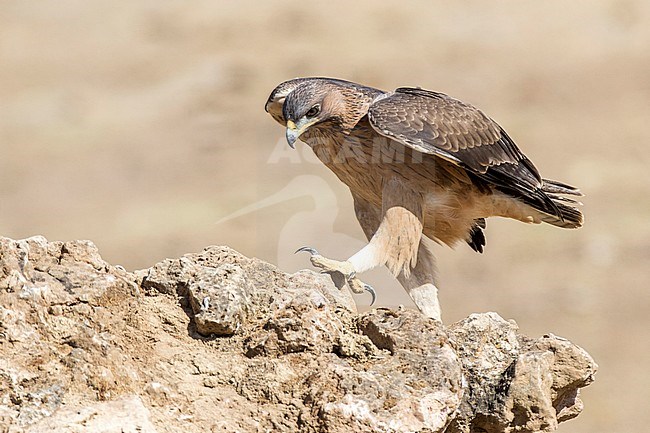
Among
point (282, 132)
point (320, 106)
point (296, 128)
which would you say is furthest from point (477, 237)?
point (282, 132)

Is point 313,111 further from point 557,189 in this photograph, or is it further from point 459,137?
point 557,189

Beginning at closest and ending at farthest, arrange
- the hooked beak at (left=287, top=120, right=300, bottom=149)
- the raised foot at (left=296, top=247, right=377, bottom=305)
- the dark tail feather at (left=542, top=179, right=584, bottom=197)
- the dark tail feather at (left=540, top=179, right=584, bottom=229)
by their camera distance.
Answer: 1. the raised foot at (left=296, top=247, right=377, bottom=305)
2. the hooked beak at (left=287, top=120, right=300, bottom=149)
3. the dark tail feather at (left=540, top=179, right=584, bottom=229)
4. the dark tail feather at (left=542, top=179, right=584, bottom=197)

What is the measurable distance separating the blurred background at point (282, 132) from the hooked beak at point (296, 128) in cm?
396

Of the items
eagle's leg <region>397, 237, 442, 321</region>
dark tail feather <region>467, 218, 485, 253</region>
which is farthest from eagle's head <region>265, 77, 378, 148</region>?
dark tail feather <region>467, 218, 485, 253</region>

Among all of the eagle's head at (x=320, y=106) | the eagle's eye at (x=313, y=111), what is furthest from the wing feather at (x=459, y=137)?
the eagle's eye at (x=313, y=111)

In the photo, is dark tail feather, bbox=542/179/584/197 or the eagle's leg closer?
the eagle's leg

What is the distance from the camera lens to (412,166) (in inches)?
311

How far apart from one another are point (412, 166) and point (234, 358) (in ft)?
10.3

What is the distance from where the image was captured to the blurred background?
59.7ft

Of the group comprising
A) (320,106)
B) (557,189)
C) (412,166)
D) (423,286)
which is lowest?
(423,286)

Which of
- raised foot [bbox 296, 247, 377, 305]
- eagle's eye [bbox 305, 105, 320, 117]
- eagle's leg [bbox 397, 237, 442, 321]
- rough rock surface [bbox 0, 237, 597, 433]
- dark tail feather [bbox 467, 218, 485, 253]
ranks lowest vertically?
rough rock surface [bbox 0, 237, 597, 433]

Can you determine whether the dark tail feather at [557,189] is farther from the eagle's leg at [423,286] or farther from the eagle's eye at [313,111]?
the eagle's eye at [313,111]

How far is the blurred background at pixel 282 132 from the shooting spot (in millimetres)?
18203

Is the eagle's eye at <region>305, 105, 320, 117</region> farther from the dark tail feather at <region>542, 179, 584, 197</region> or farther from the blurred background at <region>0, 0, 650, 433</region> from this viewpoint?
the blurred background at <region>0, 0, 650, 433</region>
